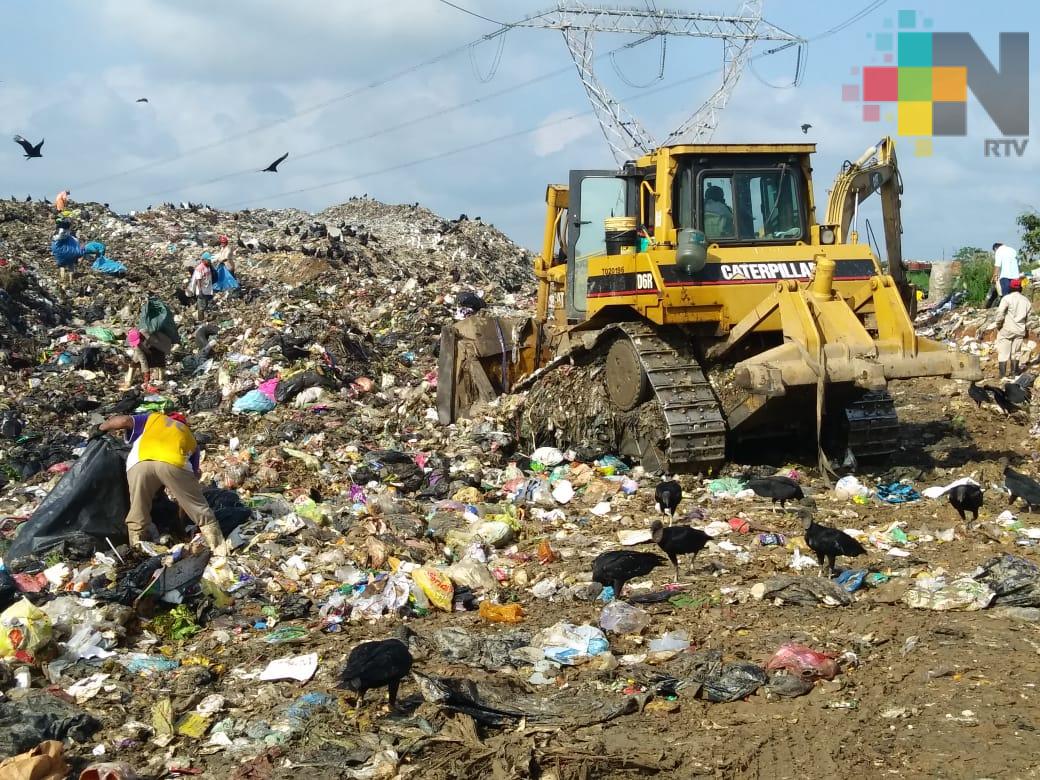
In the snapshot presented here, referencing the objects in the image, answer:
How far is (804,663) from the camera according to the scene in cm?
426

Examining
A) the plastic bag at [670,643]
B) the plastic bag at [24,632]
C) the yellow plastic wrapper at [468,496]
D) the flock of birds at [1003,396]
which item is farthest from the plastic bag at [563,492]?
the flock of birds at [1003,396]

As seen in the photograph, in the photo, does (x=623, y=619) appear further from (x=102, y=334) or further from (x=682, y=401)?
(x=102, y=334)

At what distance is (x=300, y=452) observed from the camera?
901 centimetres

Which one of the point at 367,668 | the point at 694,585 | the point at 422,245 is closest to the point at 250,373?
the point at 694,585

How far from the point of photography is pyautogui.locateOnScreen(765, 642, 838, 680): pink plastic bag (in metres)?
4.22

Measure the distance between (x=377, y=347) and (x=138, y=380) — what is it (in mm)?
3039

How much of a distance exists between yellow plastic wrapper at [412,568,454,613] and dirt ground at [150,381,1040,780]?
0.60ft

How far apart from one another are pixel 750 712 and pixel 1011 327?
845 cm

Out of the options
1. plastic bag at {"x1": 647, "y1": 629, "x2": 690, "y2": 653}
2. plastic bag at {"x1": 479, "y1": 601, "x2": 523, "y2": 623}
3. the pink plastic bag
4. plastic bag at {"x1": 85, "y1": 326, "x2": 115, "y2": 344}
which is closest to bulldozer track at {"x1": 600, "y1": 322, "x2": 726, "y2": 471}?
plastic bag at {"x1": 479, "y1": 601, "x2": 523, "y2": 623}

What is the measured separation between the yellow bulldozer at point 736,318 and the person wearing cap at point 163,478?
10.3 ft

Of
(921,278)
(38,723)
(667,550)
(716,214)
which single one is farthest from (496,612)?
(921,278)

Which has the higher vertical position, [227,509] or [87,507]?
[87,507]

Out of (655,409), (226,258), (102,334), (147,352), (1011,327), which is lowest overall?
(655,409)

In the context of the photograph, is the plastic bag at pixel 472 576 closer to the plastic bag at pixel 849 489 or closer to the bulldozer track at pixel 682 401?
the bulldozer track at pixel 682 401
